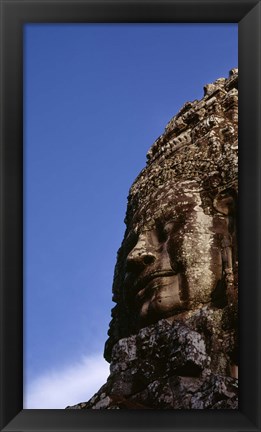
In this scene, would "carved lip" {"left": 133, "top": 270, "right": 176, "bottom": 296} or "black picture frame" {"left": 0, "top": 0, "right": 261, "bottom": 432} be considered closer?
"black picture frame" {"left": 0, "top": 0, "right": 261, "bottom": 432}

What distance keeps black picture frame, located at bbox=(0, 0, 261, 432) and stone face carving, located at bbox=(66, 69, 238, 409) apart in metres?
2.44

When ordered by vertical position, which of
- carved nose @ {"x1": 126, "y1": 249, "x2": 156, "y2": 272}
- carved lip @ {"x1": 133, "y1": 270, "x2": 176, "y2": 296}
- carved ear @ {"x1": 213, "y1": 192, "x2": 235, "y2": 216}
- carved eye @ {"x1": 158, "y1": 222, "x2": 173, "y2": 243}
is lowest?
carved lip @ {"x1": 133, "y1": 270, "x2": 176, "y2": 296}

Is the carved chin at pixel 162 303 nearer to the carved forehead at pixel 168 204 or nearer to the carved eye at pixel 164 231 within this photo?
the carved eye at pixel 164 231

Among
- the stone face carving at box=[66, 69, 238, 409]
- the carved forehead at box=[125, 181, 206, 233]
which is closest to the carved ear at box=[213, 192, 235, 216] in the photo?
the stone face carving at box=[66, 69, 238, 409]

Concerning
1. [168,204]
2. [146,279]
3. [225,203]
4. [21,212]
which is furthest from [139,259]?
[21,212]

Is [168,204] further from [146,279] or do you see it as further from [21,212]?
[21,212]

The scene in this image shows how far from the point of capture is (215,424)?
6.09 metres

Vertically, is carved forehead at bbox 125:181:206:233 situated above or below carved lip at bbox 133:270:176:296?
above

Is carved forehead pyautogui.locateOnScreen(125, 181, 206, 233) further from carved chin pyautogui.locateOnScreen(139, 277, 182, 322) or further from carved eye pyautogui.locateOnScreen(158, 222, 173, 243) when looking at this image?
carved chin pyautogui.locateOnScreen(139, 277, 182, 322)

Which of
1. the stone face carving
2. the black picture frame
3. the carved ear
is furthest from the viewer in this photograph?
the carved ear

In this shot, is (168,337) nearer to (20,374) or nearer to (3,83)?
(20,374)

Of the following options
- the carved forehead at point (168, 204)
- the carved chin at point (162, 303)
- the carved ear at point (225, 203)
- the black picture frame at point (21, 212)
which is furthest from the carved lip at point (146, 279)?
the black picture frame at point (21, 212)

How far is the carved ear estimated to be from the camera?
37.3 ft

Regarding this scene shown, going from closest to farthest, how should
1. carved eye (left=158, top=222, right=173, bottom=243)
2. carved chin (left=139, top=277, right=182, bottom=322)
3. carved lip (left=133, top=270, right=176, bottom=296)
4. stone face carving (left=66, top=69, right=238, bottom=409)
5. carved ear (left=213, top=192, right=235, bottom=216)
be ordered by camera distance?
1. stone face carving (left=66, top=69, right=238, bottom=409)
2. carved chin (left=139, top=277, right=182, bottom=322)
3. carved lip (left=133, top=270, right=176, bottom=296)
4. carved ear (left=213, top=192, right=235, bottom=216)
5. carved eye (left=158, top=222, right=173, bottom=243)
